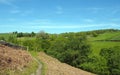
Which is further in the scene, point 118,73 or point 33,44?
point 33,44

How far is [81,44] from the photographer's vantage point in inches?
2960

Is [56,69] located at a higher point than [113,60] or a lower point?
higher

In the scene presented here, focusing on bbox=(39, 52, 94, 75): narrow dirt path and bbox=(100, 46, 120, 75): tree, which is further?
bbox=(100, 46, 120, 75): tree

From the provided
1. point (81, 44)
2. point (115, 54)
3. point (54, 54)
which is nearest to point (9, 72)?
point (115, 54)

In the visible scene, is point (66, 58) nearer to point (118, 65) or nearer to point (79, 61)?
point (79, 61)

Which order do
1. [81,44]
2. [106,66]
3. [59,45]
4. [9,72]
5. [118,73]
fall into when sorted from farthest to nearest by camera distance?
1. [59,45]
2. [81,44]
3. [106,66]
4. [118,73]
5. [9,72]

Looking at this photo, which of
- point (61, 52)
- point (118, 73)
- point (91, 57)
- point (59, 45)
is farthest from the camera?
point (59, 45)

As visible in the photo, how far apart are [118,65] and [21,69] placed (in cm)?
5045

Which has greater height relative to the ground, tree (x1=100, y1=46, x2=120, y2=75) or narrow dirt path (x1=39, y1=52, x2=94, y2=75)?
narrow dirt path (x1=39, y1=52, x2=94, y2=75)

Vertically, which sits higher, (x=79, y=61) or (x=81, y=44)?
(x=81, y=44)

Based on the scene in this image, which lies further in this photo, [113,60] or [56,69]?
[113,60]

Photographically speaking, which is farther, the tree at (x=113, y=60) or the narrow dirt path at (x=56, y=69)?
the tree at (x=113, y=60)

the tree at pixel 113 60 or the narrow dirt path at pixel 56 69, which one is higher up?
the narrow dirt path at pixel 56 69

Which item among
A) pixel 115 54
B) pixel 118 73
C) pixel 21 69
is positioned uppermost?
pixel 21 69
